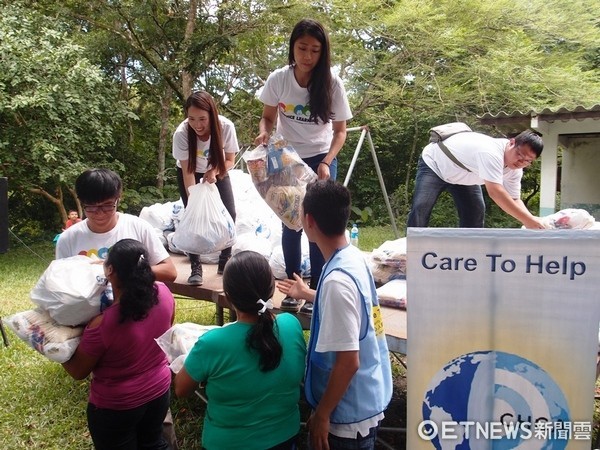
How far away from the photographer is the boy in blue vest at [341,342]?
5.06 feet

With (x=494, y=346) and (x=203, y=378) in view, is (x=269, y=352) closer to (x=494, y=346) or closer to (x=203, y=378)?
(x=203, y=378)

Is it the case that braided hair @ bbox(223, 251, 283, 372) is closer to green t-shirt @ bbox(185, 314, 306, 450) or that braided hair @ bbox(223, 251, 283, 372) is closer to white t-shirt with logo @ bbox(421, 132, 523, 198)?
green t-shirt @ bbox(185, 314, 306, 450)

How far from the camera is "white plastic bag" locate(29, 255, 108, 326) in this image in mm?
1822

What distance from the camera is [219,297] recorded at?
3.08 meters

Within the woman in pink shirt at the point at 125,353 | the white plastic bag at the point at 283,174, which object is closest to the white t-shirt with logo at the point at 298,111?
the white plastic bag at the point at 283,174

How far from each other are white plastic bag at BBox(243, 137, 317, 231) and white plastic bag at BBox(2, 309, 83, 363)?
120 centimetres

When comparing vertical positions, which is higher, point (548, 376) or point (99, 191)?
point (99, 191)

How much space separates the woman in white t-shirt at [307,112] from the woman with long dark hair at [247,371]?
103 cm

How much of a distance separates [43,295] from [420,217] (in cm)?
261

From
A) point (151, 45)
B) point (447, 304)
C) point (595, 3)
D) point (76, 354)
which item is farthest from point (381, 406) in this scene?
point (595, 3)

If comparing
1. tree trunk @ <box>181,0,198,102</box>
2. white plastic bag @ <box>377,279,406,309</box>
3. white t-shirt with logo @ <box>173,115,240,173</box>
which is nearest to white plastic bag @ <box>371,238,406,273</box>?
white plastic bag @ <box>377,279,406,309</box>

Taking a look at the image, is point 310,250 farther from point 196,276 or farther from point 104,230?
point 104,230

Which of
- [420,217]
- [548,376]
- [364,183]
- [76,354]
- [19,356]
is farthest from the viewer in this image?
[364,183]

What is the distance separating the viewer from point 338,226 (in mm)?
1693
